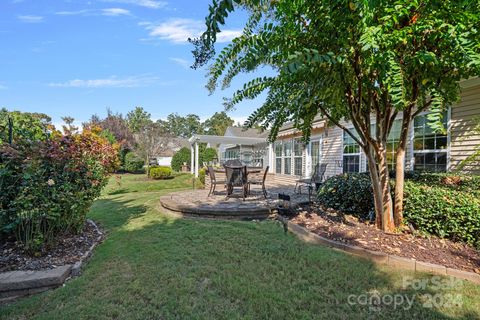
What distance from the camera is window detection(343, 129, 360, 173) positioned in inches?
371

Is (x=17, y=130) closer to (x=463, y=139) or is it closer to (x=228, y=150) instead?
(x=463, y=139)

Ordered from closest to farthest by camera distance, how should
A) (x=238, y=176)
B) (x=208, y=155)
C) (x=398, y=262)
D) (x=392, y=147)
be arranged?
(x=398, y=262) < (x=238, y=176) < (x=392, y=147) < (x=208, y=155)

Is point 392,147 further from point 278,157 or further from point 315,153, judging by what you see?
point 278,157

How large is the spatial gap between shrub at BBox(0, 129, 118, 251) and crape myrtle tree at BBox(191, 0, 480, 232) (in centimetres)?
289

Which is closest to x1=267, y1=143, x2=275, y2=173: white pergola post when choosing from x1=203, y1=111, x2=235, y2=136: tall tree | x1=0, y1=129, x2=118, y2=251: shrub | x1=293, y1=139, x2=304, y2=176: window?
x1=293, y1=139, x2=304, y2=176: window

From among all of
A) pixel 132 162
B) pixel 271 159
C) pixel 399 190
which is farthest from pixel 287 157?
pixel 132 162

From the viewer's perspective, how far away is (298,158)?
1327 centimetres

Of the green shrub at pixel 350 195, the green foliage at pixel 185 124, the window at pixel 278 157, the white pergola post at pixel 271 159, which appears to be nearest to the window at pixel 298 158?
the window at pixel 278 157

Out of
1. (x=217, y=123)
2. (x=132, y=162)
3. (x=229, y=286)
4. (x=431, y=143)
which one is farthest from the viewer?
(x=217, y=123)

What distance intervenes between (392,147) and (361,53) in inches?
233

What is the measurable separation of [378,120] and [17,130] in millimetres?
6072

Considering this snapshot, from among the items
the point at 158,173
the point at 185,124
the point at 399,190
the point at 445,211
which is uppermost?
the point at 185,124

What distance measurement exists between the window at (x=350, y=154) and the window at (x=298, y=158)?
3.12m

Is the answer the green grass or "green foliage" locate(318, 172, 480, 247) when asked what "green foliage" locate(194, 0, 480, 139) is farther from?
the green grass
